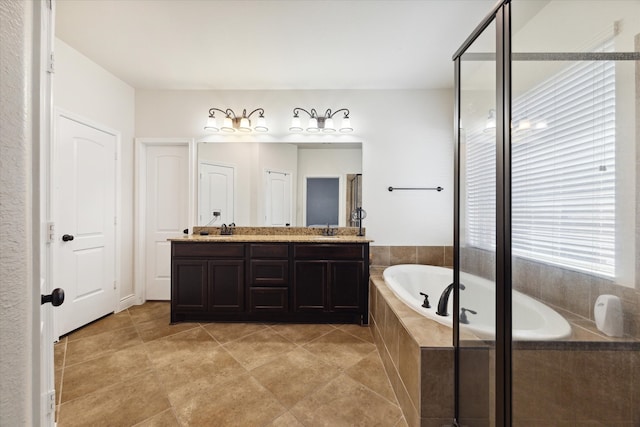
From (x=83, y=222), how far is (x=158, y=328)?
1.27 m

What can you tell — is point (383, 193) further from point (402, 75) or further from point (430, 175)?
point (402, 75)

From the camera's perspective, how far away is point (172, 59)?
2.46m

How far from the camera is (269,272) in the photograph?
8.43ft

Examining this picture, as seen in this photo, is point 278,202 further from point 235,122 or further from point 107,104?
point 107,104

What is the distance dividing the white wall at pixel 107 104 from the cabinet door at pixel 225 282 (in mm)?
1225

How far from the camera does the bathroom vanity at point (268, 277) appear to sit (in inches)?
100

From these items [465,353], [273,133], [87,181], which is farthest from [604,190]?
[87,181]

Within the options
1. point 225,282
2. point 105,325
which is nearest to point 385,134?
point 225,282

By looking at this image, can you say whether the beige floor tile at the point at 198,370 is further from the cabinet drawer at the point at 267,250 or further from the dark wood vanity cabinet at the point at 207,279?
the cabinet drawer at the point at 267,250

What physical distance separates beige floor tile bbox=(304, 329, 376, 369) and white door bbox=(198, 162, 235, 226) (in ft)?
5.57

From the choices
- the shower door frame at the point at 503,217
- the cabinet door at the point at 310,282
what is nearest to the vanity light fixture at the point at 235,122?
the cabinet door at the point at 310,282

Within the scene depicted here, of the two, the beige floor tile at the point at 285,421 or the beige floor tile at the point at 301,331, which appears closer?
the beige floor tile at the point at 285,421

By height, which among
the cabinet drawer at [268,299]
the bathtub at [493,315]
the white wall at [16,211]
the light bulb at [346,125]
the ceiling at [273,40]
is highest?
the ceiling at [273,40]

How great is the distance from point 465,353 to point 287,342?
1475 mm
